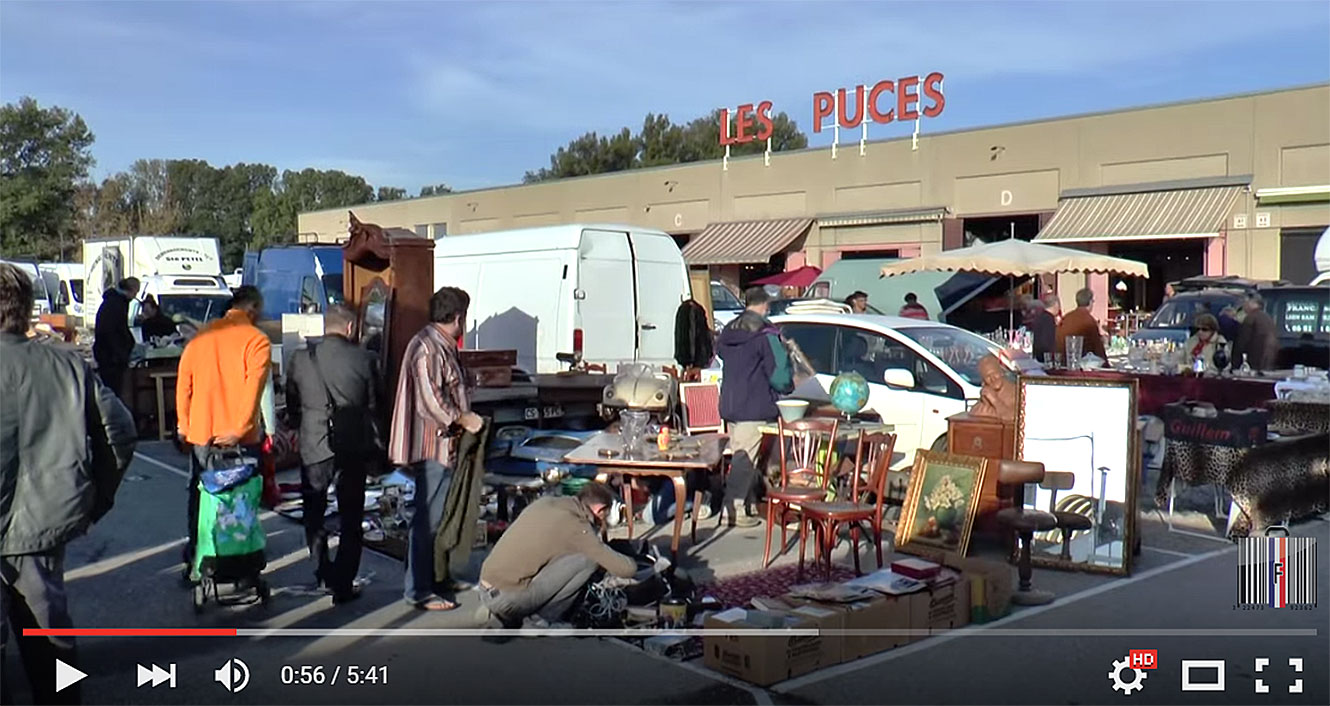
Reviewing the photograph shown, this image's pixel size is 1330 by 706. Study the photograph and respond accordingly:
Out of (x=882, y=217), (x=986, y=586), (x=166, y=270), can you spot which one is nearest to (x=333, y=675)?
(x=986, y=586)

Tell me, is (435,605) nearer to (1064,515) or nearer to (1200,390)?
(1064,515)

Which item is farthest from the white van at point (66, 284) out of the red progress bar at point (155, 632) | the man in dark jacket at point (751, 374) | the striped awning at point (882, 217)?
the red progress bar at point (155, 632)

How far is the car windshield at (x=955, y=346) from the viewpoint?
31.4ft

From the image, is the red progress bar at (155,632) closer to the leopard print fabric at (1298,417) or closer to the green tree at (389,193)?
the leopard print fabric at (1298,417)

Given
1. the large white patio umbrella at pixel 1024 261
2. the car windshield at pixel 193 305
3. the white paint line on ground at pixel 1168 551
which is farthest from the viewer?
the car windshield at pixel 193 305

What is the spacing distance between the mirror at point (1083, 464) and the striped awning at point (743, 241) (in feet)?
90.2

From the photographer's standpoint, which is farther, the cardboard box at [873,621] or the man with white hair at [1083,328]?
the man with white hair at [1083,328]

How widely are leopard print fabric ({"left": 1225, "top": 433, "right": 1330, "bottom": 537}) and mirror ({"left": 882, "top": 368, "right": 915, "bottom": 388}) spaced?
2.45 m

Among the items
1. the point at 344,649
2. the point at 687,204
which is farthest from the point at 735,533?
the point at 687,204

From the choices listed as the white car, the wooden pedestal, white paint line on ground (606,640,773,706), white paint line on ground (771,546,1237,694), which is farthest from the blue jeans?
the white car

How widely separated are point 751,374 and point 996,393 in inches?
68.7

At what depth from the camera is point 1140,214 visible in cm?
2703

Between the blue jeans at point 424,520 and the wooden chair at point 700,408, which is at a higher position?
the wooden chair at point 700,408

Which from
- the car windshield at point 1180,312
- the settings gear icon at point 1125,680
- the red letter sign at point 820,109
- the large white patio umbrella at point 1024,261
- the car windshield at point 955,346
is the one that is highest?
the red letter sign at point 820,109
